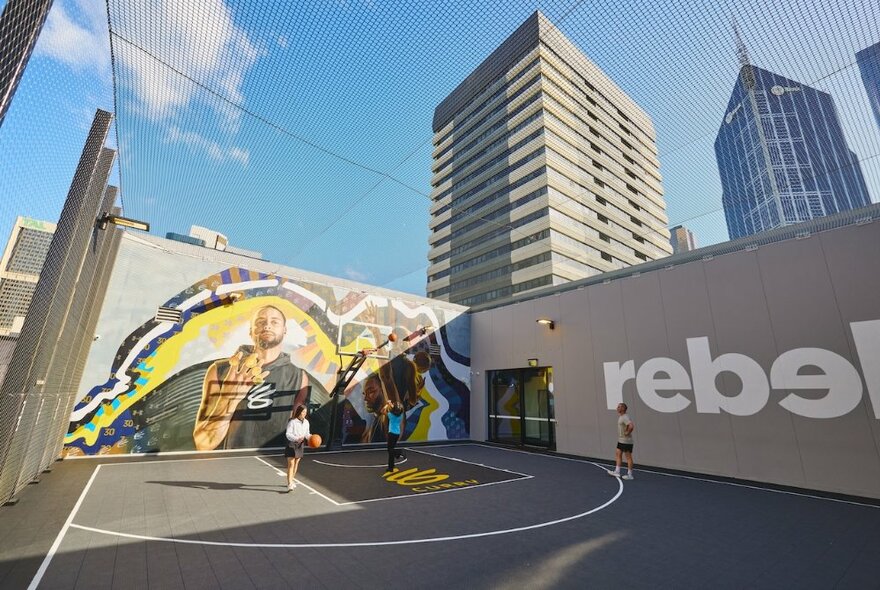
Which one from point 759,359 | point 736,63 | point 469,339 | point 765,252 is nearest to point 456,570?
point 759,359

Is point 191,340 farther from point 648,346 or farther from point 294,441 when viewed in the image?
point 648,346

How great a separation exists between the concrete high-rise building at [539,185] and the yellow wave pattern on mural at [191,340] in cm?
2616

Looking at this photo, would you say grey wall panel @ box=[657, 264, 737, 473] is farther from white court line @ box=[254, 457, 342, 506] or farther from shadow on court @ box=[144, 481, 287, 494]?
shadow on court @ box=[144, 481, 287, 494]

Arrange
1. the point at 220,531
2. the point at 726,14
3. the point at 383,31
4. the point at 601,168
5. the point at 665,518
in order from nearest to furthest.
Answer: the point at 220,531, the point at 665,518, the point at 726,14, the point at 383,31, the point at 601,168

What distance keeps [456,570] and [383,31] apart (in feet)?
22.7

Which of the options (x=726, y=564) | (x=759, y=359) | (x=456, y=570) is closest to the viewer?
(x=456, y=570)

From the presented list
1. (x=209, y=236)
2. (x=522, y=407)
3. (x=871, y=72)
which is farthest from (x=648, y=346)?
(x=209, y=236)

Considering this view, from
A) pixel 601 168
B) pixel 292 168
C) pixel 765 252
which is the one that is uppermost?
pixel 601 168

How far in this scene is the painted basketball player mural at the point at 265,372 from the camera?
6.99 meters

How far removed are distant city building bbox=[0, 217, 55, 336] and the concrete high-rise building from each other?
101 feet

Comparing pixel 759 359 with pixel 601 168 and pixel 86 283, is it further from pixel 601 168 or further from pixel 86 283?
pixel 601 168

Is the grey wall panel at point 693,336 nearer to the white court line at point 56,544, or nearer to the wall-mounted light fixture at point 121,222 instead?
the white court line at point 56,544

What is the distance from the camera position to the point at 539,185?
1336 inches

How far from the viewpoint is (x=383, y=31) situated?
552 centimetres
